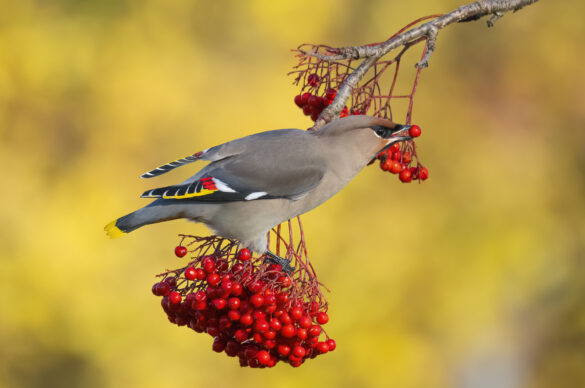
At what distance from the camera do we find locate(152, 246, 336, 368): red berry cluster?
278 centimetres

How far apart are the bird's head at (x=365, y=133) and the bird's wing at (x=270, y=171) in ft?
0.36

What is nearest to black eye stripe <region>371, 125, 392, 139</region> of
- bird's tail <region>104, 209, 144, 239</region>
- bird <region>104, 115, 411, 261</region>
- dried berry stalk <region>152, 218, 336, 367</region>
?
bird <region>104, 115, 411, 261</region>

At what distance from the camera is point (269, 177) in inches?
124

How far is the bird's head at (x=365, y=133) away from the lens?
3.02 m

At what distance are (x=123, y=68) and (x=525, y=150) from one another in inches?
147

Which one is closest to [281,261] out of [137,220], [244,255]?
[244,255]

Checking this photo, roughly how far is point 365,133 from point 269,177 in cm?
40

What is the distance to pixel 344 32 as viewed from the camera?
7637 mm

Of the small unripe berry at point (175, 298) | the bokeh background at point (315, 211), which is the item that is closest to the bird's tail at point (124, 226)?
the small unripe berry at point (175, 298)

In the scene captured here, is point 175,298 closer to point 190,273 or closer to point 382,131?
point 190,273

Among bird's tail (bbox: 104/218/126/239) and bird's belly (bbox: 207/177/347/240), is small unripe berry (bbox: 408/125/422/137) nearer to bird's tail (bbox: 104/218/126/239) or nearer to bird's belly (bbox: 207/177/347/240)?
bird's belly (bbox: 207/177/347/240)

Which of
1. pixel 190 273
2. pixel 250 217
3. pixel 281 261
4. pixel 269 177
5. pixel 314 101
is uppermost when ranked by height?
pixel 314 101

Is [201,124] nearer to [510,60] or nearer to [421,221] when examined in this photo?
[421,221]

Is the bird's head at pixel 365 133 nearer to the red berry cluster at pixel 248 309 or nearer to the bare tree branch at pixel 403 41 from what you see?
the bare tree branch at pixel 403 41
